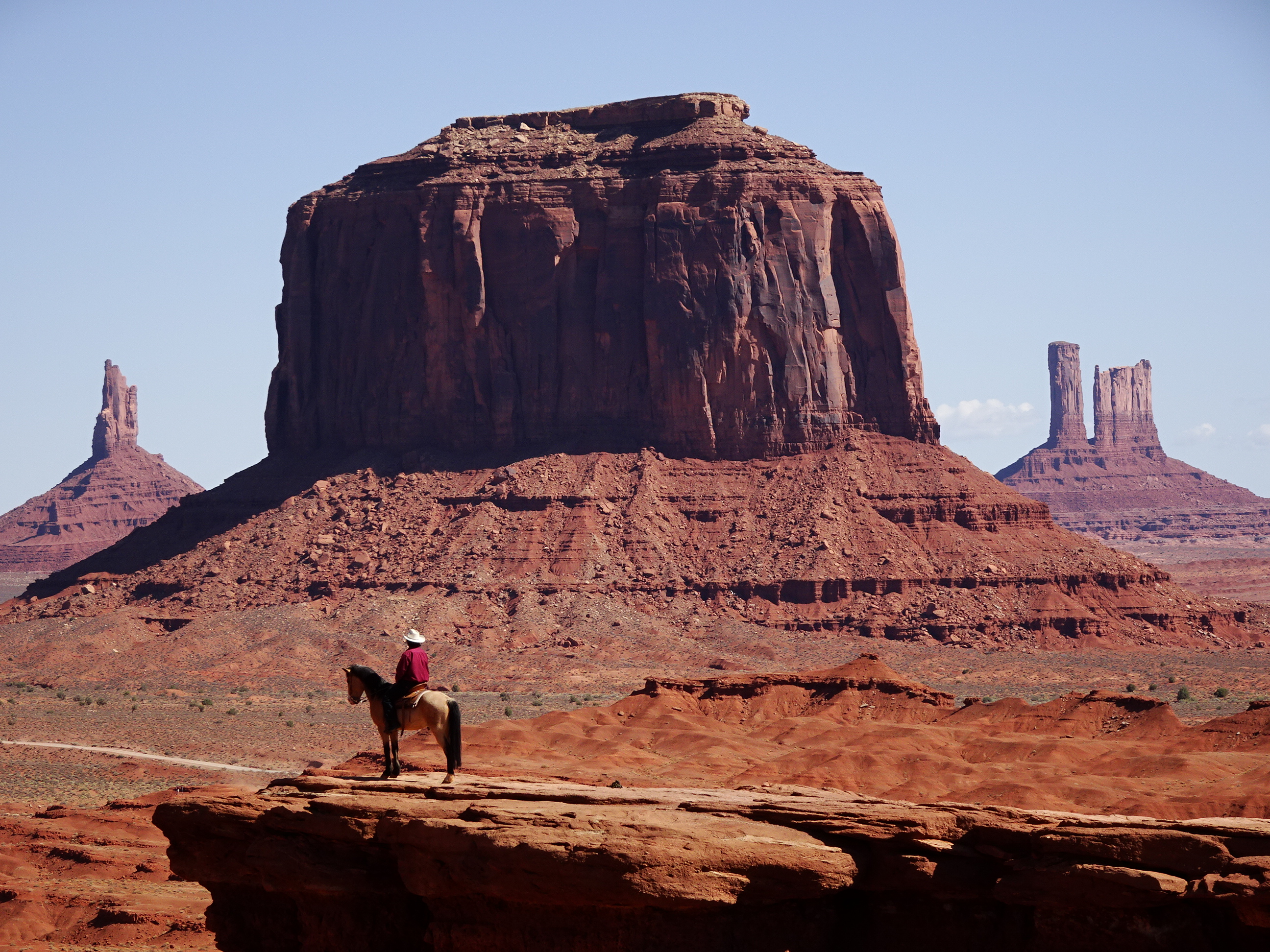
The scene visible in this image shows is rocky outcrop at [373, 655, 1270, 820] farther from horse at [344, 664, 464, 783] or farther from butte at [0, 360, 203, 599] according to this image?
butte at [0, 360, 203, 599]

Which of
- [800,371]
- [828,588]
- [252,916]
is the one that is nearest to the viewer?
[252,916]

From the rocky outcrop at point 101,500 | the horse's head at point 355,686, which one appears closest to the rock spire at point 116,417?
the rocky outcrop at point 101,500

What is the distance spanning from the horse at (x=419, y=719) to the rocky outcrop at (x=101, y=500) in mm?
159394

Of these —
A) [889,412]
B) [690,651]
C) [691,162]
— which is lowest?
[690,651]

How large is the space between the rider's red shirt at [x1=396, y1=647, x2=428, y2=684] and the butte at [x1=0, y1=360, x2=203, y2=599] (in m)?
158

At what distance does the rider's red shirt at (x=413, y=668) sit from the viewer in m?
20.6

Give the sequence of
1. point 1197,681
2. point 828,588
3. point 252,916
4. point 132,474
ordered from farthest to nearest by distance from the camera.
Result: point 132,474 < point 828,588 < point 1197,681 < point 252,916

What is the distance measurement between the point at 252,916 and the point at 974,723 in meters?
30.1

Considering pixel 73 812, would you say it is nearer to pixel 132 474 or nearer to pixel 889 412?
pixel 889 412

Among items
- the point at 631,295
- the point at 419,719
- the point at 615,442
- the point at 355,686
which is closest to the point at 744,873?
the point at 419,719

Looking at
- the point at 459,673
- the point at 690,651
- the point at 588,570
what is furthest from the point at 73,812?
the point at 588,570

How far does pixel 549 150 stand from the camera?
100 metres

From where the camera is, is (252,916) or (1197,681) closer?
(252,916)

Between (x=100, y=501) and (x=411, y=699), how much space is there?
173653 millimetres
